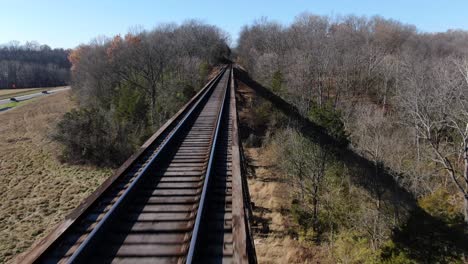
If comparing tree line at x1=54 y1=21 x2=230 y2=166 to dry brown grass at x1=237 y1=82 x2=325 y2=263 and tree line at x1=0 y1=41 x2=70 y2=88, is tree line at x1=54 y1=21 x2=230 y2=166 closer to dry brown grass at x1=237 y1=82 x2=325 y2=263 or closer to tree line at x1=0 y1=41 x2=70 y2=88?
dry brown grass at x1=237 y1=82 x2=325 y2=263

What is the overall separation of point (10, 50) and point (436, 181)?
164100 millimetres

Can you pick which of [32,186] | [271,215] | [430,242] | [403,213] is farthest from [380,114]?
[32,186]

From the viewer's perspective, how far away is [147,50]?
111ft

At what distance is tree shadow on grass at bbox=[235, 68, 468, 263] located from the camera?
12.5 m

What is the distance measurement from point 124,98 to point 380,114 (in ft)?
81.1

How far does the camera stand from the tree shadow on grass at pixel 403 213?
1246 cm

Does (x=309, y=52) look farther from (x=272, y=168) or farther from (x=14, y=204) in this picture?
(x=14, y=204)

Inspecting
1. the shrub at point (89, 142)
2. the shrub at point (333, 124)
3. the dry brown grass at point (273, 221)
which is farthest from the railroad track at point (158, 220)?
the shrub at point (89, 142)

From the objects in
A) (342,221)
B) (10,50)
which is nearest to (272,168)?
(342,221)

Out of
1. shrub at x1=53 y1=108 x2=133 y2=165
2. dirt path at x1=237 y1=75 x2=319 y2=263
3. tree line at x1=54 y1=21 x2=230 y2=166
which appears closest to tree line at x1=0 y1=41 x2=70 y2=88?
tree line at x1=54 y1=21 x2=230 y2=166

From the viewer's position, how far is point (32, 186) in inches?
736

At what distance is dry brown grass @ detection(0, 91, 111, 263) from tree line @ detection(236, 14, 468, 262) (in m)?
13.5

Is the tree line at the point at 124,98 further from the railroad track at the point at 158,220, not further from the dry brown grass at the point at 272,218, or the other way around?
the railroad track at the point at 158,220

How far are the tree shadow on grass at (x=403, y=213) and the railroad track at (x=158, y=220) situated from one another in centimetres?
1131
